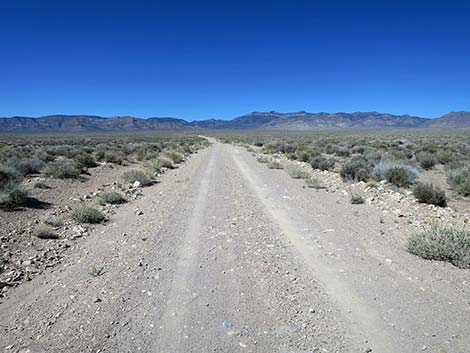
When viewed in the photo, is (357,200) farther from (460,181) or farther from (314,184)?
(460,181)

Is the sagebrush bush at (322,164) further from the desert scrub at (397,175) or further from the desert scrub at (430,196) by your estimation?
the desert scrub at (430,196)

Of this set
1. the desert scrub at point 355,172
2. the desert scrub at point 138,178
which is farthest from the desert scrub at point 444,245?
the desert scrub at point 138,178

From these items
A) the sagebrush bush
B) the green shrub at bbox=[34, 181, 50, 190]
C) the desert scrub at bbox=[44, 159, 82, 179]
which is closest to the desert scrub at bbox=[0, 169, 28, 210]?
the green shrub at bbox=[34, 181, 50, 190]

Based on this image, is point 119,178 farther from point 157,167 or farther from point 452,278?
point 452,278

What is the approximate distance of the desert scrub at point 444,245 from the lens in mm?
5676

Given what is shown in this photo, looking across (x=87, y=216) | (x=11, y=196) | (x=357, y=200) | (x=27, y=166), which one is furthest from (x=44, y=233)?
(x=27, y=166)

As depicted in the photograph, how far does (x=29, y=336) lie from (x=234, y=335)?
2.37 metres

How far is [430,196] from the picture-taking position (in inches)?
411

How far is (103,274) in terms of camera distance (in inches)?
215

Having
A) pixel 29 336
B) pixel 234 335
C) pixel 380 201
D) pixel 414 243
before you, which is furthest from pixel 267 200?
pixel 29 336

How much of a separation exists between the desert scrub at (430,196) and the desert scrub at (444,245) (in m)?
4.44

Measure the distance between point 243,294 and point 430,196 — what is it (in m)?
8.35

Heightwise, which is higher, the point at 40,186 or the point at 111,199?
the point at 40,186

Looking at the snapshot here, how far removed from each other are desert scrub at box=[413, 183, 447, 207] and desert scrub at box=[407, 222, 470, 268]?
4437 millimetres
